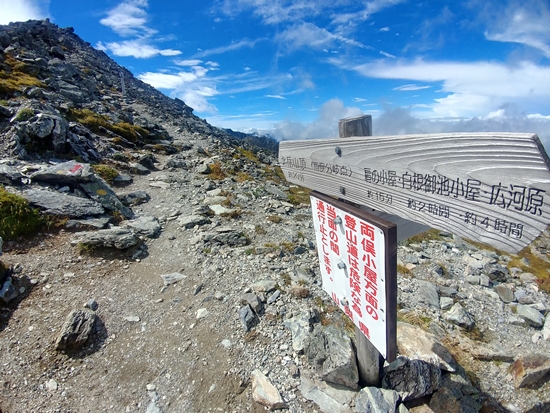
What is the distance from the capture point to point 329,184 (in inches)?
117

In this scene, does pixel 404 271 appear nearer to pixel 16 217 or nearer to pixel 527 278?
pixel 527 278

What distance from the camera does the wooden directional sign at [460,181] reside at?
138 centimetres

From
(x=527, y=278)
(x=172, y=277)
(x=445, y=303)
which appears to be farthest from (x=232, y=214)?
(x=527, y=278)

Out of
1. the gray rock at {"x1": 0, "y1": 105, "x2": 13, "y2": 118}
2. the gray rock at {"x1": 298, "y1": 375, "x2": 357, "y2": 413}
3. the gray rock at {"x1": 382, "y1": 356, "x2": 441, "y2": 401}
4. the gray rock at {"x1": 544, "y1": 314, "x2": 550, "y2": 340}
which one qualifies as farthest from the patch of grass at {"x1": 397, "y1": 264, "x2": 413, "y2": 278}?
the gray rock at {"x1": 0, "y1": 105, "x2": 13, "y2": 118}

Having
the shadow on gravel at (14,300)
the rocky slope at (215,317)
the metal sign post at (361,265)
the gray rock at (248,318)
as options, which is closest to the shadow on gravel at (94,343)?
the rocky slope at (215,317)

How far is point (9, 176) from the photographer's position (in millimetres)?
9031

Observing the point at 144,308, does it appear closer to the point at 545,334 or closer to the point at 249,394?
the point at 249,394

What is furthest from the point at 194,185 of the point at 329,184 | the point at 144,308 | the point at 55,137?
the point at 329,184

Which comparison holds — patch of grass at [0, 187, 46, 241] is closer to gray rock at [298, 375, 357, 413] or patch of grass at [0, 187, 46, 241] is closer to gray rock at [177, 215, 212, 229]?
gray rock at [177, 215, 212, 229]

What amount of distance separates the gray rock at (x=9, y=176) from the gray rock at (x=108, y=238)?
343cm

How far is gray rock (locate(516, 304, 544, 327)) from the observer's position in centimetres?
730

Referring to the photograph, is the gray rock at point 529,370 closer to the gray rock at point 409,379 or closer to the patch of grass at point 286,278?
the gray rock at point 409,379

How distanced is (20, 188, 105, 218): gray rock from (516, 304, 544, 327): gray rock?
41.9 feet

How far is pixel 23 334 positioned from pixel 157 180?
986cm
